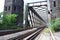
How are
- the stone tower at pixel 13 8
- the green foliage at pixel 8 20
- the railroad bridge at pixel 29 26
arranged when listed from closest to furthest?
1. the railroad bridge at pixel 29 26
2. the green foliage at pixel 8 20
3. the stone tower at pixel 13 8

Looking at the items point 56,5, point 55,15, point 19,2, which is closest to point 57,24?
point 55,15

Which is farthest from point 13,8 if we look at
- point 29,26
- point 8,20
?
point 29,26

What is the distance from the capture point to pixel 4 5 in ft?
143

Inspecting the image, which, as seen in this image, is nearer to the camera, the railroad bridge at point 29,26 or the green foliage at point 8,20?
the railroad bridge at point 29,26

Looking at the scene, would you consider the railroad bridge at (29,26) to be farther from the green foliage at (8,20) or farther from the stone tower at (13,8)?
the green foliage at (8,20)

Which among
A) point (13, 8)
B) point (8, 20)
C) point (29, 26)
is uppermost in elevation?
point (13, 8)

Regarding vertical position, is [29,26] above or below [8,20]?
below

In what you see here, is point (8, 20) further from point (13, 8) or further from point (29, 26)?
point (29, 26)

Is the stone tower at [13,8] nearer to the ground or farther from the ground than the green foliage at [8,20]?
farther from the ground

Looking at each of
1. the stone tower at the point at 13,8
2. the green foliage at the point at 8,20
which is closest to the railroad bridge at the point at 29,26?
the stone tower at the point at 13,8

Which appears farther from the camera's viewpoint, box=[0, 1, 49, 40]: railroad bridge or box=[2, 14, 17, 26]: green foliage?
box=[2, 14, 17, 26]: green foliage

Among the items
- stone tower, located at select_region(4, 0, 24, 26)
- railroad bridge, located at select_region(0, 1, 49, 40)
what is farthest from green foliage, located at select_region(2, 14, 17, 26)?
stone tower, located at select_region(4, 0, 24, 26)

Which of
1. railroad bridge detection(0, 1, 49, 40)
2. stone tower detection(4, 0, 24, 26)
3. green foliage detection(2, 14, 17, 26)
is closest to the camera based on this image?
railroad bridge detection(0, 1, 49, 40)

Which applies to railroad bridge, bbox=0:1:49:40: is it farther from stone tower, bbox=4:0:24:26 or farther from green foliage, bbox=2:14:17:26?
green foliage, bbox=2:14:17:26
